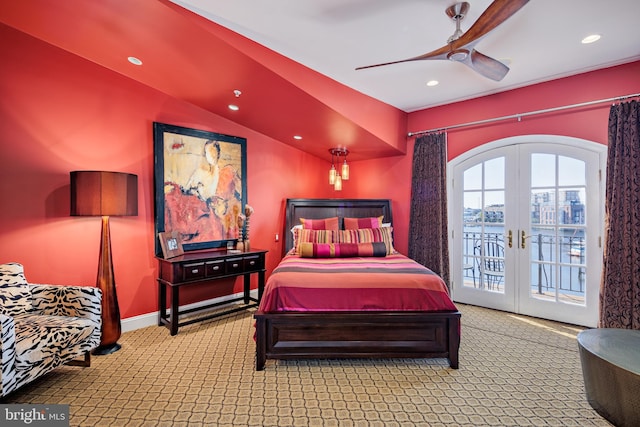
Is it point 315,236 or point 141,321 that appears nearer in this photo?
point 141,321

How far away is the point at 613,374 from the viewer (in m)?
1.73

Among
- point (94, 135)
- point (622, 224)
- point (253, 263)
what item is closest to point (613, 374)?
point (622, 224)

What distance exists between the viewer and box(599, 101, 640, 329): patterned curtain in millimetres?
3025

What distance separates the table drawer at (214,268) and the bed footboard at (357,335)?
121cm

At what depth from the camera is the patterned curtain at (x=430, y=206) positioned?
4418 millimetres

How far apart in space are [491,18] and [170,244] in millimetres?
3577

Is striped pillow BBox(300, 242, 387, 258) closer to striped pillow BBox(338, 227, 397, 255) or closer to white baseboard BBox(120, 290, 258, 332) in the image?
striped pillow BBox(338, 227, 397, 255)

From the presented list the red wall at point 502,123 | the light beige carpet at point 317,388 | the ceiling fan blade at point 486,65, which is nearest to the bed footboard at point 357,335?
the light beige carpet at point 317,388

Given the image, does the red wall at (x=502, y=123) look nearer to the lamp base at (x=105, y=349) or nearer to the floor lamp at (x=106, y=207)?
the floor lamp at (x=106, y=207)

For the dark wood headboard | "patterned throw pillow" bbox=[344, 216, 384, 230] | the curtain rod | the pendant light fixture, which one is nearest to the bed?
"patterned throw pillow" bbox=[344, 216, 384, 230]

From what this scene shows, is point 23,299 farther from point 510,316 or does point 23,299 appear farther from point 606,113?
point 606,113

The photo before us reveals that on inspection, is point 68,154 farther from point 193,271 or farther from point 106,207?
point 193,271

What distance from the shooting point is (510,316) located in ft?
12.8

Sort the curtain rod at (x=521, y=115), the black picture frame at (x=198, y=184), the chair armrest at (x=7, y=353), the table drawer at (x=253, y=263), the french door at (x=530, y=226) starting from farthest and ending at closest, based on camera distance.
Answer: the table drawer at (x=253, y=263)
the black picture frame at (x=198, y=184)
the french door at (x=530, y=226)
the curtain rod at (x=521, y=115)
the chair armrest at (x=7, y=353)
